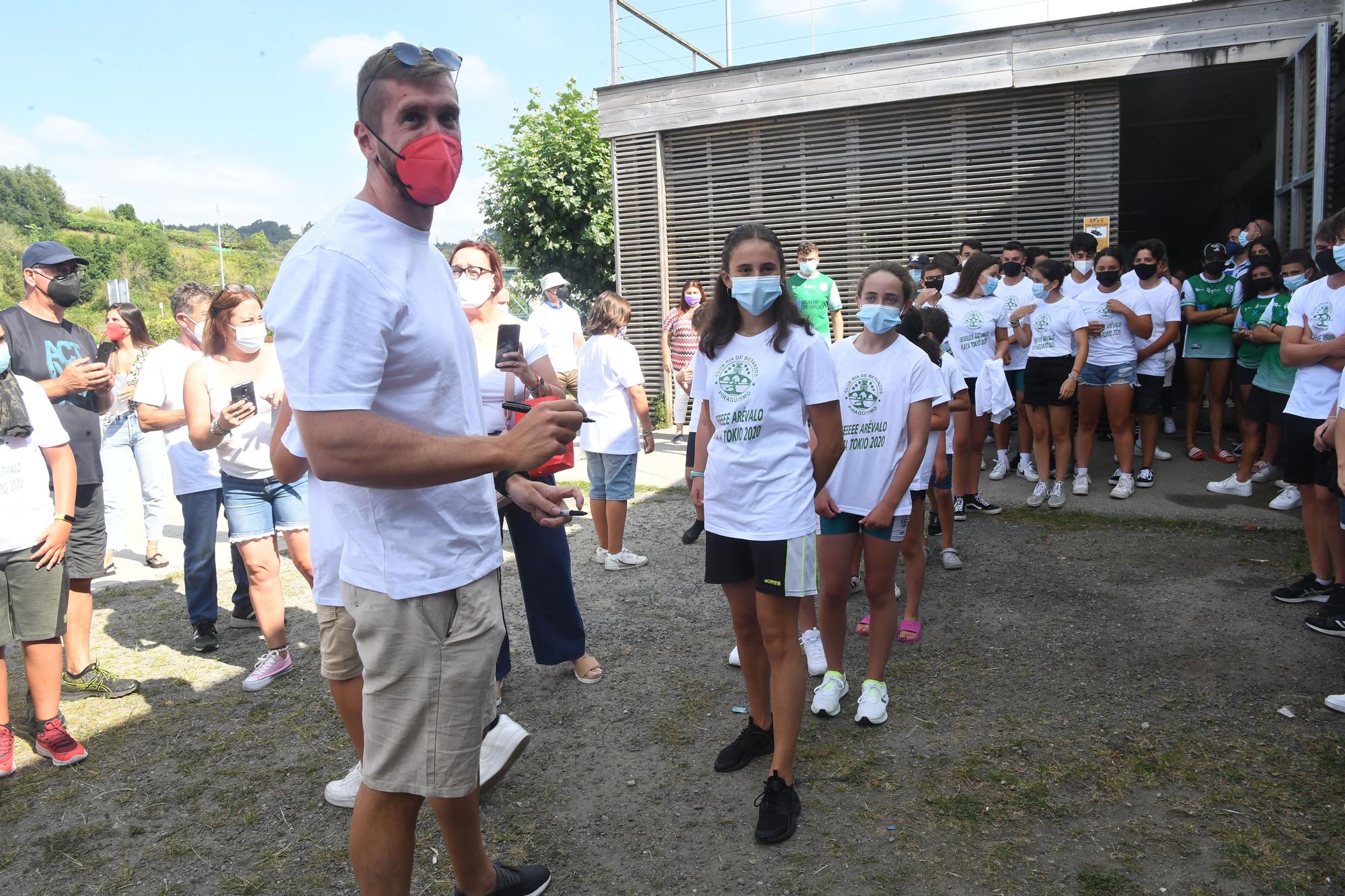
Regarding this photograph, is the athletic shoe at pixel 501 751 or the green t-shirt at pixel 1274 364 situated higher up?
the green t-shirt at pixel 1274 364

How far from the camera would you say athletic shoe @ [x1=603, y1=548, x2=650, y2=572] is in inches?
256

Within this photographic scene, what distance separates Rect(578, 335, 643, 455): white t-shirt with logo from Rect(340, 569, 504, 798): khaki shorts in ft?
13.3

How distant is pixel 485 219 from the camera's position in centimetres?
2612

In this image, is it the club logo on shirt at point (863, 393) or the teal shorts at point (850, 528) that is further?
the club logo on shirt at point (863, 393)

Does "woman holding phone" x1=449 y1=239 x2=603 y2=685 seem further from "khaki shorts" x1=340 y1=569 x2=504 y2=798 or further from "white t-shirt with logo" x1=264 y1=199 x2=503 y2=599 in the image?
"khaki shorts" x1=340 y1=569 x2=504 y2=798

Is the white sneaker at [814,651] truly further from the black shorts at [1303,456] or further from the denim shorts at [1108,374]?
the denim shorts at [1108,374]

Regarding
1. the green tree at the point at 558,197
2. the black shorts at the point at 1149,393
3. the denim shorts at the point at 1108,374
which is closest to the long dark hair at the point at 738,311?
the denim shorts at the point at 1108,374


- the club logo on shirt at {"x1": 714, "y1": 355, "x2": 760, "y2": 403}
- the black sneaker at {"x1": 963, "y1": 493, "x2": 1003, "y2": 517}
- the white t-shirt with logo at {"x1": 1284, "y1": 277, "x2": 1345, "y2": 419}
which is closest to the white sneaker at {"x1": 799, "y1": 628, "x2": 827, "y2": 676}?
the club logo on shirt at {"x1": 714, "y1": 355, "x2": 760, "y2": 403}

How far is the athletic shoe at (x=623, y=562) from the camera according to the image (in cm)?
651

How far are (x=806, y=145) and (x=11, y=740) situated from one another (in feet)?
33.4

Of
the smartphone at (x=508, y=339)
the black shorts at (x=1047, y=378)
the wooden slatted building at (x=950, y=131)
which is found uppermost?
the wooden slatted building at (x=950, y=131)

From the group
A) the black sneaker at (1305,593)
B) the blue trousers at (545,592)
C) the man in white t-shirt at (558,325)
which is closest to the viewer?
the blue trousers at (545,592)

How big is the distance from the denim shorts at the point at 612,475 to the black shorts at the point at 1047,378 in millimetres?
3820

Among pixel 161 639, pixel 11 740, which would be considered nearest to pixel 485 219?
pixel 161 639
